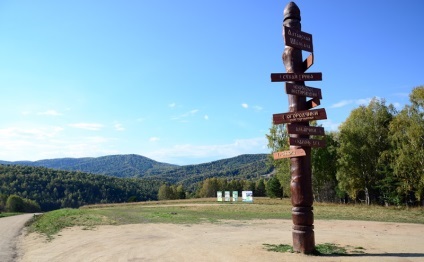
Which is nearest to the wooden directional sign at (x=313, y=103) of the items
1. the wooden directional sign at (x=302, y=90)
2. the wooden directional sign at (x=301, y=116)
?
the wooden directional sign at (x=302, y=90)

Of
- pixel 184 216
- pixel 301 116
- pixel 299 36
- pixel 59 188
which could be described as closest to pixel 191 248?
pixel 301 116

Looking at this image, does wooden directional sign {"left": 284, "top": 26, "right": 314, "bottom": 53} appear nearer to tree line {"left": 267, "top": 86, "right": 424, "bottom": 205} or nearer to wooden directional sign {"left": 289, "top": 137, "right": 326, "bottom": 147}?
wooden directional sign {"left": 289, "top": 137, "right": 326, "bottom": 147}

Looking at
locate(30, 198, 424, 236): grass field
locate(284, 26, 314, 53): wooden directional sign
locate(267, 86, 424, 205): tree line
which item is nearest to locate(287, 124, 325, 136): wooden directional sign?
locate(284, 26, 314, 53): wooden directional sign

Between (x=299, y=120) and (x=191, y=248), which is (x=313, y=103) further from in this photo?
(x=191, y=248)

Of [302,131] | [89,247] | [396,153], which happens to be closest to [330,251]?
[302,131]

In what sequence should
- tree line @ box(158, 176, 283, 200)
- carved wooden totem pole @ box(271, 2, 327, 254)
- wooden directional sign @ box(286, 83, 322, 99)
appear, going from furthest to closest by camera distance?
tree line @ box(158, 176, 283, 200) < wooden directional sign @ box(286, 83, 322, 99) < carved wooden totem pole @ box(271, 2, 327, 254)

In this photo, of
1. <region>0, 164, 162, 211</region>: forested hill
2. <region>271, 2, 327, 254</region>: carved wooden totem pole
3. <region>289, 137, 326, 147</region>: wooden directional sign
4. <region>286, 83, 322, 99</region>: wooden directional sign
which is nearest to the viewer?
<region>271, 2, 327, 254</region>: carved wooden totem pole

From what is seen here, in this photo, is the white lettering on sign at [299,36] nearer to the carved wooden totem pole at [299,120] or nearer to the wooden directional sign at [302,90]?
the carved wooden totem pole at [299,120]

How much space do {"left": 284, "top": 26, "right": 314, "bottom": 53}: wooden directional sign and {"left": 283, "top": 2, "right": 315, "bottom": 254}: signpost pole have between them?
0.21 m

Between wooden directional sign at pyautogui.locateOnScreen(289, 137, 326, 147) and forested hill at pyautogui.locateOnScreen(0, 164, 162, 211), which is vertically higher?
wooden directional sign at pyautogui.locateOnScreen(289, 137, 326, 147)

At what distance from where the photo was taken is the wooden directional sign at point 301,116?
11.2 meters

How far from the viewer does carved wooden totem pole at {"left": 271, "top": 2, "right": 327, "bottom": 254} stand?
10.9m

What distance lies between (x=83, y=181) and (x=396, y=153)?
113578 millimetres

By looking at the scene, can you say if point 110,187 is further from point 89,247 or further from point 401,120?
point 89,247
